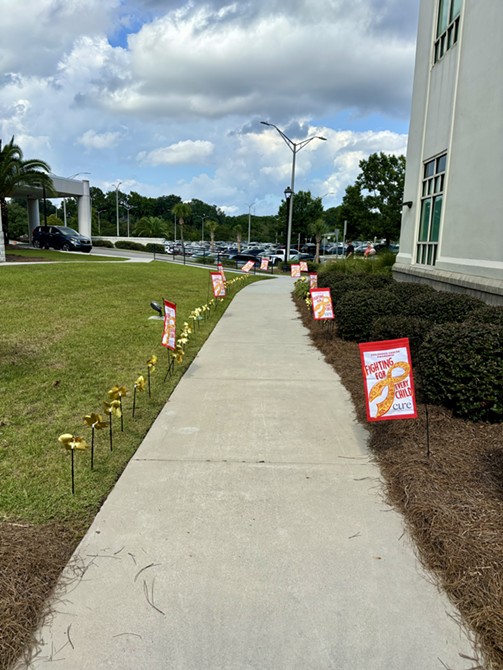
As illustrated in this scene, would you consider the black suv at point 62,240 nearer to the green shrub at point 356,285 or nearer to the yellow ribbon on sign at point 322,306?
the green shrub at point 356,285

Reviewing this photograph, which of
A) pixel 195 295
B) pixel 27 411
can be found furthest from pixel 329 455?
pixel 195 295

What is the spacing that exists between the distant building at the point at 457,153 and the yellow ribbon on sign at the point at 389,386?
458 cm

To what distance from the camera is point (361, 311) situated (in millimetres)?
8406

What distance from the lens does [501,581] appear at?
2.48 metres

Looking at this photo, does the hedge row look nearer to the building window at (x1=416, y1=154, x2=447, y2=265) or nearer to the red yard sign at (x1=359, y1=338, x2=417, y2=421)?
the red yard sign at (x1=359, y1=338, x2=417, y2=421)

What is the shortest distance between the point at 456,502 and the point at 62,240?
32590 mm

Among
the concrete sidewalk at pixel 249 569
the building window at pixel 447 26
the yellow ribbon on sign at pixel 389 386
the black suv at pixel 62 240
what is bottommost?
the concrete sidewalk at pixel 249 569

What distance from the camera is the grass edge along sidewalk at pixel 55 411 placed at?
2.65m

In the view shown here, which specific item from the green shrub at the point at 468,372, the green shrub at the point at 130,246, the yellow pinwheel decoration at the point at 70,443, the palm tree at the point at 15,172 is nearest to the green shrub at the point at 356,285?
the green shrub at the point at 468,372

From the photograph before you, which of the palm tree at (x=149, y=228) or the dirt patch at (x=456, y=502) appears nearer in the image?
the dirt patch at (x=456, y=502)

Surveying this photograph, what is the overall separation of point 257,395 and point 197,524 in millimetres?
2833

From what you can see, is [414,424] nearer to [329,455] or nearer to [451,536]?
[329,455]

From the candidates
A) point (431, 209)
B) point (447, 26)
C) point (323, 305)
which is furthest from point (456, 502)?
point (447, 26)

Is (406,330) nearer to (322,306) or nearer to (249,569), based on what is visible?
(322,306)
